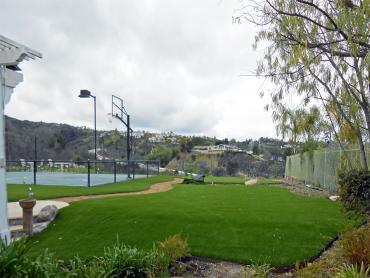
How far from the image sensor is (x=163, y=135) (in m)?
36.6

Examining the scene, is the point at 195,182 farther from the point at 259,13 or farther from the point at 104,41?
the point at 259,13

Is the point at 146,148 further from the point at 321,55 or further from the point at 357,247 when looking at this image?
the point at 357,247

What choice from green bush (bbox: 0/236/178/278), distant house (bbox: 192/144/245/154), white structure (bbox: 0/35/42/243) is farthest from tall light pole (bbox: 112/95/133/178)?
green bush (bbox: 0/236/178/278)

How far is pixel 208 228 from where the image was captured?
6438 mm

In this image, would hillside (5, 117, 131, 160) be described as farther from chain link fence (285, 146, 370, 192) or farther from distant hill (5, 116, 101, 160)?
chain link fence (285, 146, 370, 192)

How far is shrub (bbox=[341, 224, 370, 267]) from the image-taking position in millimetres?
4152

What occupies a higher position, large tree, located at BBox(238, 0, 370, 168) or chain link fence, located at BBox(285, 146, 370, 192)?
large tree, located at BBox(238, 0, 370, 168)

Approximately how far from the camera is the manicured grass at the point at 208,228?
548 centimetres

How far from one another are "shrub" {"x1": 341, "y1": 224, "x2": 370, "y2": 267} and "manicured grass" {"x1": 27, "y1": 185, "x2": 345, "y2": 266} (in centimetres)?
80

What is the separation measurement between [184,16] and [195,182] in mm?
10304

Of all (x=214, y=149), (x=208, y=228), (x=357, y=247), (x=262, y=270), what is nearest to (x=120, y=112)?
(x=214, y=149)

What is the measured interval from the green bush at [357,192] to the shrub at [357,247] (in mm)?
2855

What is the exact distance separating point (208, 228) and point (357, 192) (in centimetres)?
325

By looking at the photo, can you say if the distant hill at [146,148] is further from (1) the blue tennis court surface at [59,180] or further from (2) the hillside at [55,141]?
(1) the blue tennis court surface at [59,180]
